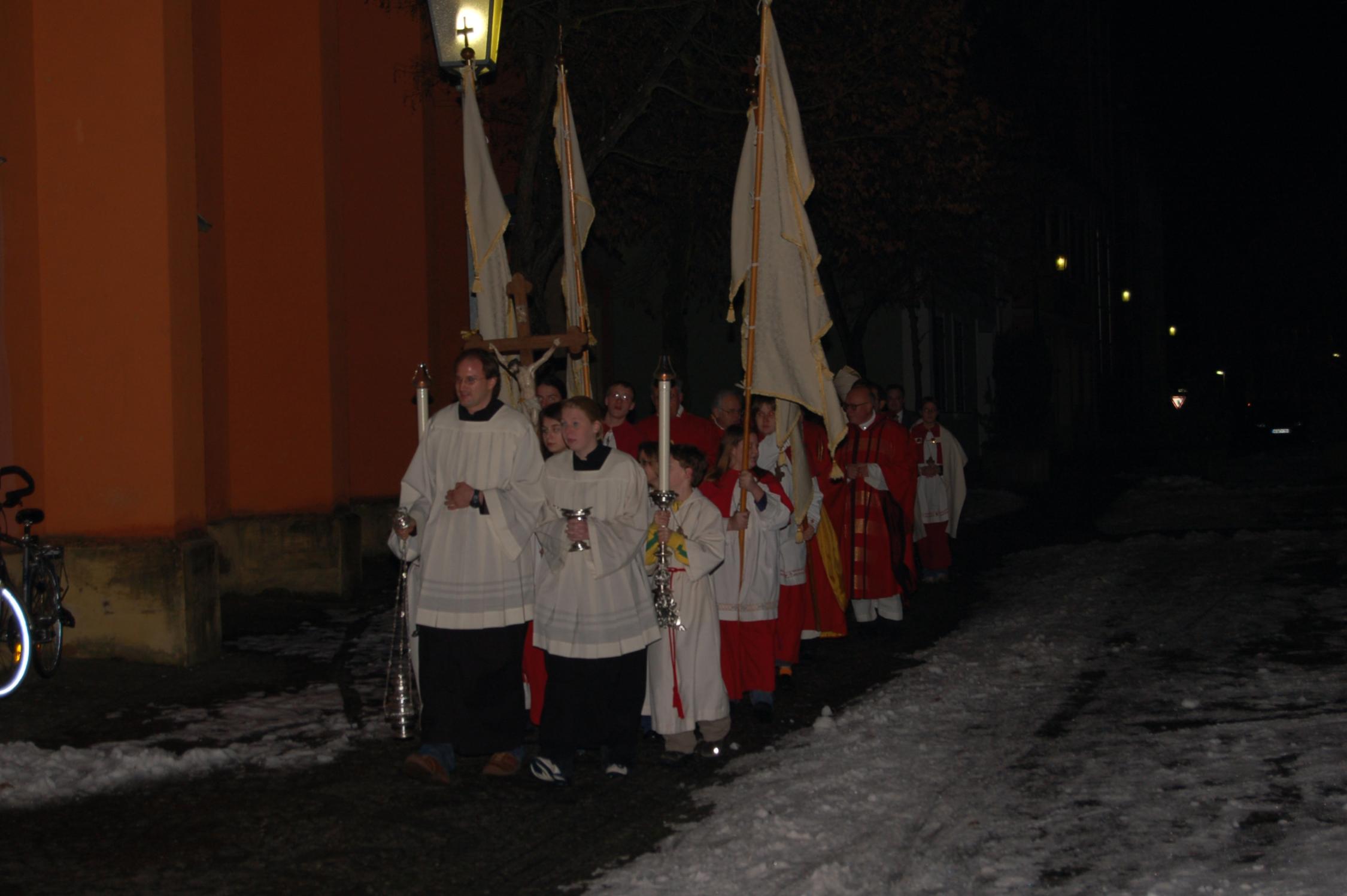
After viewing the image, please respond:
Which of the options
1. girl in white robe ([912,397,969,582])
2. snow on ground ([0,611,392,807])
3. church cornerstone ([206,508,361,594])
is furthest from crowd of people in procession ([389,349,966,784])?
girl in white robe ([912,397,969,582])

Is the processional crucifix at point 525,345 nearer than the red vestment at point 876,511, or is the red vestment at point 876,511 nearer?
the processional crucifix at point 525,345

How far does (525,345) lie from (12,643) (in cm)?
Result: 349

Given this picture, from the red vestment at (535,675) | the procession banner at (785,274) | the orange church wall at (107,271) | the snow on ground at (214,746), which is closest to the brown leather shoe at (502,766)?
the red vestment at (535,675)

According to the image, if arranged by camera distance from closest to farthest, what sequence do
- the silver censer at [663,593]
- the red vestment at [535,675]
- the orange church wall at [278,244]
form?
the silver censer at [663,593], the red vestment at [535,675], the orange church wall at [278,244]

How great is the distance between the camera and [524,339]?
299 inches

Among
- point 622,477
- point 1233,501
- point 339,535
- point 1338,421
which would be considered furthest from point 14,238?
point 1338,421

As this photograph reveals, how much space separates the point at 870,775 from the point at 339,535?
22.6 feet

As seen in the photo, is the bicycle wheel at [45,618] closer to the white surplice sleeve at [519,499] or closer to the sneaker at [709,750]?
the white surplice sleeve at [519,499]

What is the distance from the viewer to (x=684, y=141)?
16234 mm

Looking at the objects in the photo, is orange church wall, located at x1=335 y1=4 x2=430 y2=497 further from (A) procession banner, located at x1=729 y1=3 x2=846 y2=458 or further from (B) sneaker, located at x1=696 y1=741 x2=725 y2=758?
(B) sneaker, located at x1=696 y1=741 x2=725 y2=758

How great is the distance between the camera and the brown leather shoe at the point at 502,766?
6.41 m

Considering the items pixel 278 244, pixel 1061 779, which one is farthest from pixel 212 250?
pixel 1061 779

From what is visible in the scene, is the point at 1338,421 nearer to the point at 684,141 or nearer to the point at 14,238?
the point at 684,141

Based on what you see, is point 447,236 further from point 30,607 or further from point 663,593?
point 663,593
